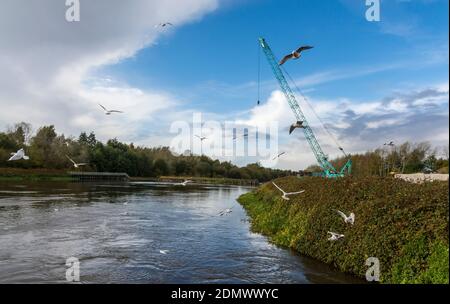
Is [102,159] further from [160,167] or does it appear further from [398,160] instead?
[398,160]

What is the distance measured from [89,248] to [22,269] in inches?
172

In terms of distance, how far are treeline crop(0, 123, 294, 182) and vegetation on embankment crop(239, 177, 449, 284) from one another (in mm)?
29248

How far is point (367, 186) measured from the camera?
1738 cm

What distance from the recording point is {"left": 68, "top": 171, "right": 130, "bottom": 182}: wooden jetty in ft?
340

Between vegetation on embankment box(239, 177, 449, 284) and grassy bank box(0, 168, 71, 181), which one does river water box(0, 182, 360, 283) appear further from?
grassy bank box(0, 168, 71, 181)

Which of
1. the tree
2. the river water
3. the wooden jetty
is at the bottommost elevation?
the river water

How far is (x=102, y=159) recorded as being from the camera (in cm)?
12725

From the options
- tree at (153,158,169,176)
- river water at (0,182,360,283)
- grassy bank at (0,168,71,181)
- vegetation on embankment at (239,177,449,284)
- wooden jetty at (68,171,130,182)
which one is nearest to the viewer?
vegetation on embankment at (239,177,449,284)

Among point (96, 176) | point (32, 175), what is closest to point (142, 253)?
point (32, 175)

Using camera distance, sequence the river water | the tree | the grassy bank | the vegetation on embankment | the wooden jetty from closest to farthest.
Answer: the vegetation on embankment → the river water → the grassy bank → the wooden jetty → the tree

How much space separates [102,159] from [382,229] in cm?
12386

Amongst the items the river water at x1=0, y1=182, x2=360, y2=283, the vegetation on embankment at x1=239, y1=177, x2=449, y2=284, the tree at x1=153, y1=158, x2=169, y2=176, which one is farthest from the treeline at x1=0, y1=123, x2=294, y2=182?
the vegetation on embankment at x1=239, y1=177, x2=449, y2=284

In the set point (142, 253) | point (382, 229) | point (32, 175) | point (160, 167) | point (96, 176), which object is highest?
point (160, 167)
